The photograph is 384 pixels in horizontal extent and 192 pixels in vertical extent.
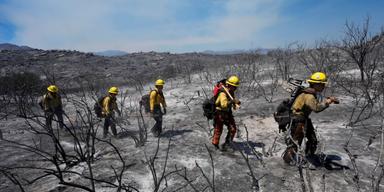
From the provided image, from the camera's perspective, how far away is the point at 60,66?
1094 inches

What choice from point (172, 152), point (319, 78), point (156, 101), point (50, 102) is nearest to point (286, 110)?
point (319, 78)

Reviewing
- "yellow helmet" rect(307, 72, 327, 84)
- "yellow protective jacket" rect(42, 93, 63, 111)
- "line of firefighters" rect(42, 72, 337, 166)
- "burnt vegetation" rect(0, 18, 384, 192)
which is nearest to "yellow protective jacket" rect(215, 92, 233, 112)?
"line of firefighters" rect(42, 72, 337, 166)

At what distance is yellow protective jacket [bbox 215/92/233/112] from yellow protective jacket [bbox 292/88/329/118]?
126 centimetres

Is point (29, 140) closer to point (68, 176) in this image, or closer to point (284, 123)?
point (68, 176)

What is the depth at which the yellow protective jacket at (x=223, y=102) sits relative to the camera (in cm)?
508

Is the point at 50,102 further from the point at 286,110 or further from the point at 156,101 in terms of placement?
the point at 286,110

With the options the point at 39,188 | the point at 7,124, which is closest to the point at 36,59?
the point at 7,124

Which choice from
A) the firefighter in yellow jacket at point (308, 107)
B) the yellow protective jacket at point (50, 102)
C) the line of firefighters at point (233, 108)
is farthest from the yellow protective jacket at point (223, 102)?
the yellow protective jacket at point (50, 102)

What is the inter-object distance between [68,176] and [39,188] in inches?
19.1

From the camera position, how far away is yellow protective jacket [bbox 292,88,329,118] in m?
4.01

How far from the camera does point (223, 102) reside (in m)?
5.09

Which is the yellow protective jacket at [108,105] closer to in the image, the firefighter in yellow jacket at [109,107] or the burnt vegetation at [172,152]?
the firefighter in yellow jacket at [109,107]

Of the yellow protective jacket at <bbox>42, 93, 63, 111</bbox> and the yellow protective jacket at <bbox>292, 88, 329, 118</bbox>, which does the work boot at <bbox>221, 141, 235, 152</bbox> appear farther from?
the yellow protective jacket at <bbox>42, 93, 63, 111</bbox>

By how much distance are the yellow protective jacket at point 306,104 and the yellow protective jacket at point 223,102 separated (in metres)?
1.26
